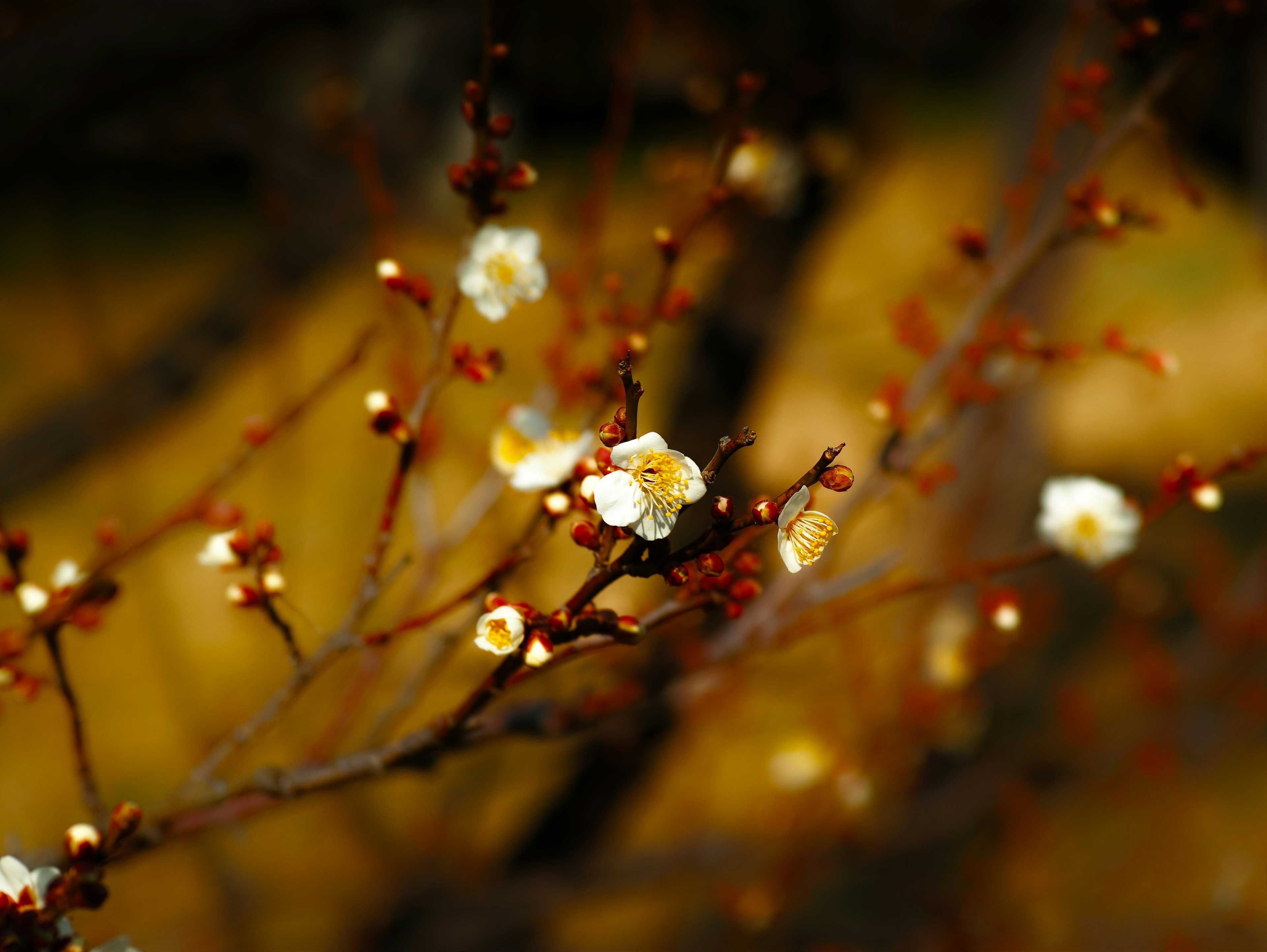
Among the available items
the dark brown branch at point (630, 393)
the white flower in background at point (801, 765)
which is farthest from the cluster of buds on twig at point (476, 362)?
the white flower in background at point (801, 765)

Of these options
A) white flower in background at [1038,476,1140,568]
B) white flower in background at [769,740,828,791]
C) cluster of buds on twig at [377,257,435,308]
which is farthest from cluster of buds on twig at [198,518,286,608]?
white flower in background at [769,740,828,791]

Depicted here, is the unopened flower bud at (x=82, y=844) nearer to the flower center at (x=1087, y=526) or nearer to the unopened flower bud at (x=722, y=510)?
the unopened flower bud at (x=722, y=510)

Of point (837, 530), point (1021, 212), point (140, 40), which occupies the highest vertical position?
point (140, 40)

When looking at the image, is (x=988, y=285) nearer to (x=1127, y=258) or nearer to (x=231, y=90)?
(x=231, y=90)

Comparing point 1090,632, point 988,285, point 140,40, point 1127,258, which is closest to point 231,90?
point 140,40

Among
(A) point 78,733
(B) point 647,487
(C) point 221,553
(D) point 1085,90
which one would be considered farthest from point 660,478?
(D) point 1085,90

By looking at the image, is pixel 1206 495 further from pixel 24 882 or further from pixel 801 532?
pixel 24 882

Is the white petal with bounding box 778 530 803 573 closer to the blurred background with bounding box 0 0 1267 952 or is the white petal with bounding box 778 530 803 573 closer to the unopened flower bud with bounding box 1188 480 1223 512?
the blurred background with bounding box 0 0 1267 952
